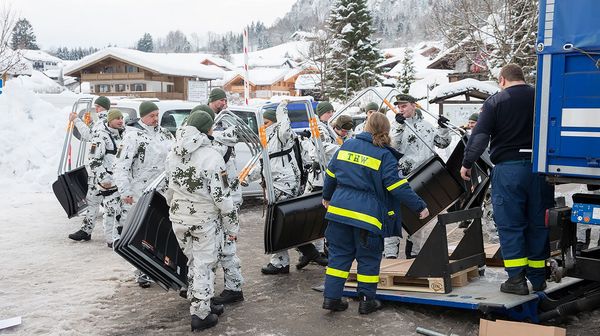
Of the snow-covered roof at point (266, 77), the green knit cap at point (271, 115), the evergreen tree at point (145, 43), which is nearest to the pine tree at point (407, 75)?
the snow-covered roof at point (266, 77)

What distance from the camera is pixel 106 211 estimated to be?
8273 millimetres

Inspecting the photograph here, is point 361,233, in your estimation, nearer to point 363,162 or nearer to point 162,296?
point 363,162

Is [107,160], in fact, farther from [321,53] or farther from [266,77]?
[266,77]

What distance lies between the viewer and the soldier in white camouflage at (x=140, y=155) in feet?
22.8

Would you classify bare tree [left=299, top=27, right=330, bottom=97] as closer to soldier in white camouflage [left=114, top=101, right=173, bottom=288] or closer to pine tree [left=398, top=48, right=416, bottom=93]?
pine tree [left=398, top=48, right=416, bottom=93]

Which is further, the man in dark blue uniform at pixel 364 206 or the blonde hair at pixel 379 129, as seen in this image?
the blonde hair at pixel 379 129

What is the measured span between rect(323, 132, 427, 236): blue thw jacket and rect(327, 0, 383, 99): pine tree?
31410 mm

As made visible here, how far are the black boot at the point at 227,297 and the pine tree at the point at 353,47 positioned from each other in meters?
31.2

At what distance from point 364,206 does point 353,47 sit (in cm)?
3304

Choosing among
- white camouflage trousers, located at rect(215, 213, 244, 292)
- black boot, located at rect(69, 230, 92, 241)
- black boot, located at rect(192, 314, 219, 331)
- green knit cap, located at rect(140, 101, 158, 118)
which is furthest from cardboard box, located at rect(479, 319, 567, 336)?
black boot, located at rect(69, 230, 92, 241)

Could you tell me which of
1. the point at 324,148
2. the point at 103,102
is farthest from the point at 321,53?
the point at 324,148

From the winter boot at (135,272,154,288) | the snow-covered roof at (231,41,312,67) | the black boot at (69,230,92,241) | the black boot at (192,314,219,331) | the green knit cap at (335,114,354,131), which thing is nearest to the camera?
the black boot at (192,314,219,331)

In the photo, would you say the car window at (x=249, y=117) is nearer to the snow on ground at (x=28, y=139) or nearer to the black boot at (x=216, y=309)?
the snow on ground at (x=28, y=139)

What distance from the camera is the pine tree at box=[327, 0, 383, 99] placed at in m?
Result: 36.8
